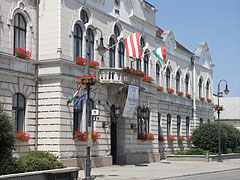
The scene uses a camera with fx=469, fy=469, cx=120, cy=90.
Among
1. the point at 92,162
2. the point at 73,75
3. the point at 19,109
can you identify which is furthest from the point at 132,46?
the point at 19,109

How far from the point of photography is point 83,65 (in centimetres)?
2742

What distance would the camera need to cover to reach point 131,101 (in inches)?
1217

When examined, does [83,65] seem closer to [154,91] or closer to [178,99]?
[154,91]

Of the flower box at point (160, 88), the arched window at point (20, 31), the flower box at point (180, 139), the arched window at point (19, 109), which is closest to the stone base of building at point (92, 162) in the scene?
the arched window at point (19, 109)

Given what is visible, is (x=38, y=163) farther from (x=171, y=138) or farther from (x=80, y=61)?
(x=171, y=138)

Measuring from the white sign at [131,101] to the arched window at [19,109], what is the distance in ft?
25.2

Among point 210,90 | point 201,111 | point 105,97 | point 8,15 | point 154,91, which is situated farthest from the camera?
point 210,90

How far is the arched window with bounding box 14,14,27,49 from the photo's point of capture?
25.1 m

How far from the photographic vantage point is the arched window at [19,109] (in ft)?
81.0

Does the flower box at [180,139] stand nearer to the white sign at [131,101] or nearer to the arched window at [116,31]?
the white sign at [131,101]

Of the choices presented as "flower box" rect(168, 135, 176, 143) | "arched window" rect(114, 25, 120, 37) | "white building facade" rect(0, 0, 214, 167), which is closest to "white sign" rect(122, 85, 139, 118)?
"white building facade" rect(0, 0, 214, 167)

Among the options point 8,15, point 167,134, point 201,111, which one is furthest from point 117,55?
point 201,111

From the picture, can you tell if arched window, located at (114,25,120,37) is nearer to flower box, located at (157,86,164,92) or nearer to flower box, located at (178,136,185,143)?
flower box, located at (157,86,164,92)

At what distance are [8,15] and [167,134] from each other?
22355mm
